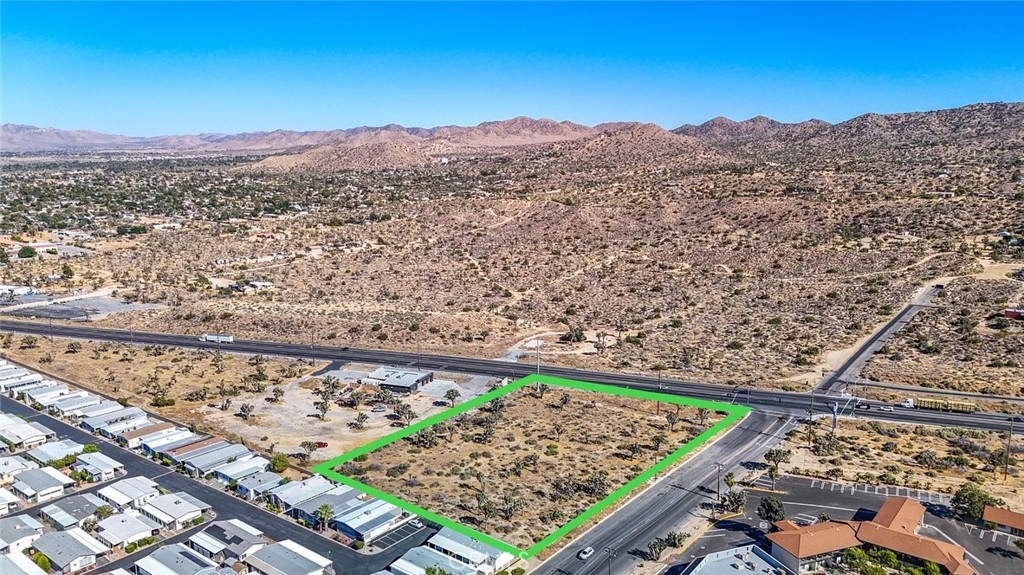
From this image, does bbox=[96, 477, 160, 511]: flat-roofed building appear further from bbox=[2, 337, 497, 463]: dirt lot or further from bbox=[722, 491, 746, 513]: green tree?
bbox=[722, 491, 746, 513]: green tree

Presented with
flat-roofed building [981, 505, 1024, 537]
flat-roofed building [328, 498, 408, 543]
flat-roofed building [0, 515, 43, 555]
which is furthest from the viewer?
flat-roofed building [328, 498, 408, 543]

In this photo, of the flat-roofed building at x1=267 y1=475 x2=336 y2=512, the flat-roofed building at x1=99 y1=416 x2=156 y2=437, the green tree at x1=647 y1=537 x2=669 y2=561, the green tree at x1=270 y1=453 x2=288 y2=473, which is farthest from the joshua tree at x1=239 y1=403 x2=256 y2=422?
the green tree at x1=647 y1=537 x2=669 y2=561

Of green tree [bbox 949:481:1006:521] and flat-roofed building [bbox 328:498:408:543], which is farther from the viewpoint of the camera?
green tree [bbox 949:481:1006:521]

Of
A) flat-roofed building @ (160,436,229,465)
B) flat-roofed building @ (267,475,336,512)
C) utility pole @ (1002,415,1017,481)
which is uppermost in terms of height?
utility pole @ (1002,415,1017,481)

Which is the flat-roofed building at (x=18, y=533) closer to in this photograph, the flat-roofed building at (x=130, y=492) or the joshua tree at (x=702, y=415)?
the flat-roofed building at (x=130, y=492)

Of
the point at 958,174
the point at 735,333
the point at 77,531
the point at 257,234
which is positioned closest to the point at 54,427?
the point at 77,531

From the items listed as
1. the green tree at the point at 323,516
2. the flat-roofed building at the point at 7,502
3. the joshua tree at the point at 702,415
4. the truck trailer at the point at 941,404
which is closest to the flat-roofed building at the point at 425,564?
the green tree at the point at 323,516

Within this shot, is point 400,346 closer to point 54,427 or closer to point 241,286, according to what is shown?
point 54,427
